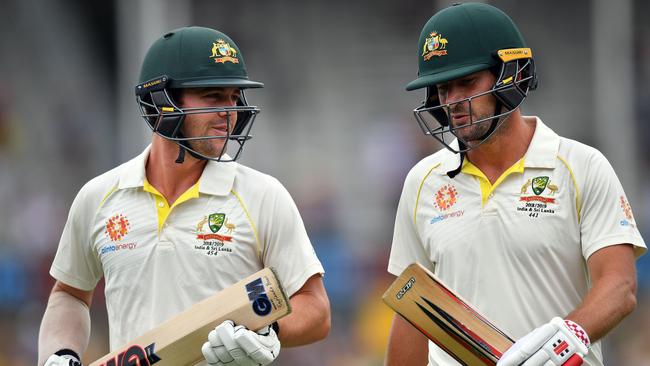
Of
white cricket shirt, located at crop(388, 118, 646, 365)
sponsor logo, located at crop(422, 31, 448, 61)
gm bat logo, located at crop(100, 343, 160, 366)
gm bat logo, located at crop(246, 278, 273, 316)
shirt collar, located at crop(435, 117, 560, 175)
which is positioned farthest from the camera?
sponsor logo, located at crop(422, 31, 448, 61)

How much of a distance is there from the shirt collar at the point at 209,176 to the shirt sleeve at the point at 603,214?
44.9 inches

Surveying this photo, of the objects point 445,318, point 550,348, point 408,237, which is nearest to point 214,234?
point 408,237

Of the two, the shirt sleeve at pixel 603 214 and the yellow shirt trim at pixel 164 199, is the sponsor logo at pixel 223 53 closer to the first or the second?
the yellow shirt trim at pixel 164 199

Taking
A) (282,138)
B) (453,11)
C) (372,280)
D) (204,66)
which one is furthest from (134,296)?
(282,138)

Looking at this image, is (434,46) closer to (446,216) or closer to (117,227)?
(446,216)

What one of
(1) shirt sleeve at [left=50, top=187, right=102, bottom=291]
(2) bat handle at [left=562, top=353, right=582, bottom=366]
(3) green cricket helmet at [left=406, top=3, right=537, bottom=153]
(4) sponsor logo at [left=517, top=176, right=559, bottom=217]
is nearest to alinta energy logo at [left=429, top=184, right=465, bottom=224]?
(3) green cricket helmet at [left=406, top=3, right=537, bottom=153]

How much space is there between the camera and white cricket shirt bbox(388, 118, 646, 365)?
12.7ft

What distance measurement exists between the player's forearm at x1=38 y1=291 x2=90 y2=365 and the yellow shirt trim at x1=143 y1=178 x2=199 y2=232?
495 mm

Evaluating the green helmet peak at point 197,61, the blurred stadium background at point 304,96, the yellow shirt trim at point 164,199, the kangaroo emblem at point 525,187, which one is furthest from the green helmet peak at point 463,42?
the blurred stadium background at point 304,96

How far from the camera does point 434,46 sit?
162 inches

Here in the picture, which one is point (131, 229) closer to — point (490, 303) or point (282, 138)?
point (490, 303)

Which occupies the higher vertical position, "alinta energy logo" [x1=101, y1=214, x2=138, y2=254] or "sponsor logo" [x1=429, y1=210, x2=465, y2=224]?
"alinta energy logo" [x1=101, y1=214, x2=138, y2=254]

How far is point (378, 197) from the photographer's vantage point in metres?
10.9

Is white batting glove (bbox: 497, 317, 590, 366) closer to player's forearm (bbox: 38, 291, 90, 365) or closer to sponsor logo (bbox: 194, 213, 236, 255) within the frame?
sponsor logo (bbox: 194, 213, 236, 255)
